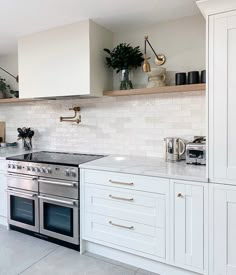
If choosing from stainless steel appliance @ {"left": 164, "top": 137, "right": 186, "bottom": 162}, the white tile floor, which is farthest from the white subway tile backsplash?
the white tile floor

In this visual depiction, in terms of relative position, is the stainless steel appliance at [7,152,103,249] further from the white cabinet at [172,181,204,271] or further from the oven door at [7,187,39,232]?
the white cabinet at [172,181,204,271]

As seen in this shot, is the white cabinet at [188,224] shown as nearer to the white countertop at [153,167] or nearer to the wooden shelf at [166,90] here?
the white countertop at [153,167]

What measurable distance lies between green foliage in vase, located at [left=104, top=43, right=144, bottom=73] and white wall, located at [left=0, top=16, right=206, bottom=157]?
0.15 m

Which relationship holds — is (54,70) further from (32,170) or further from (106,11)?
(32,170)

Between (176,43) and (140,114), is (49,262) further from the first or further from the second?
(176,43)

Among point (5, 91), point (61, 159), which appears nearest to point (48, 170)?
point (61, 159)

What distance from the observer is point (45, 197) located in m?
2.56

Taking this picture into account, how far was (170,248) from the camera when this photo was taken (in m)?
1.98

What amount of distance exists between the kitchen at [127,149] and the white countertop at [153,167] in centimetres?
1

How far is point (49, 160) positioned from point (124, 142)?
88 cm

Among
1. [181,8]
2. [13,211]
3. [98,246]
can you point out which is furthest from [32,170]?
[181,8]

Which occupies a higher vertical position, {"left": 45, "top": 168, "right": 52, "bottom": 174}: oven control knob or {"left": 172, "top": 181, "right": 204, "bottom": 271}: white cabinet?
{"left": 45, "top": 168, "right": 52, "bottom": 174}: oven control knob

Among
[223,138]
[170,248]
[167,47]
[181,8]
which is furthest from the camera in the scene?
[167,47]

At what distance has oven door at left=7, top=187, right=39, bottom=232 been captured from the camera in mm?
2654
